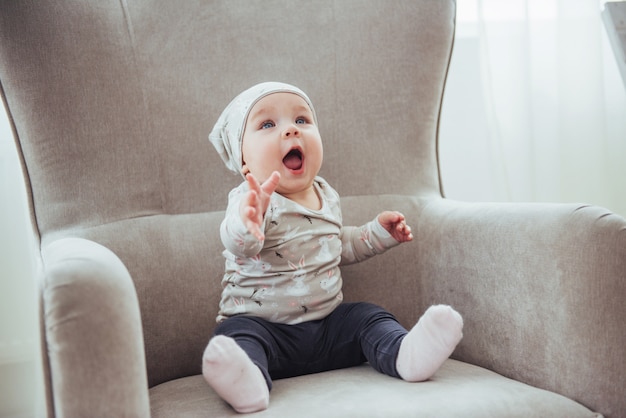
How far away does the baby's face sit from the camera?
1.10 meters

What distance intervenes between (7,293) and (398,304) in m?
0.90

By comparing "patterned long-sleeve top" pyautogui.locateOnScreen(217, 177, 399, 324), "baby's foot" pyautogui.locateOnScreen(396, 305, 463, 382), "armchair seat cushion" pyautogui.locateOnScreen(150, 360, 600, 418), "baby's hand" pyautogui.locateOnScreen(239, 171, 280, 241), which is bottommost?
"armchair seat cushion" pyautogui.locateOnScreen(150, 360, 600, 418)

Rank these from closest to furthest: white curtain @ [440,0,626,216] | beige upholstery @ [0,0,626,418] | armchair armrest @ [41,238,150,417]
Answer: armchair armrest @ [41,238,150,417] < beige upholstery @ [0,0,626,418] < white curtain @ [440,0,626,216]

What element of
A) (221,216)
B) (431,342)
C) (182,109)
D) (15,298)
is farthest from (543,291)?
(15,298)

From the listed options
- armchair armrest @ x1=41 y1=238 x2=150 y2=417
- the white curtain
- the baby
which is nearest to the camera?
armchair armrest @ x1=41 y1=238 x2=150 y2=417

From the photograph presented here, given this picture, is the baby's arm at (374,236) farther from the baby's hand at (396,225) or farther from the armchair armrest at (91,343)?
the armchair armrest at (91,343)

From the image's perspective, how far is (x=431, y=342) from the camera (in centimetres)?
94

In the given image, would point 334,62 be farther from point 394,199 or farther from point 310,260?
point 310,260

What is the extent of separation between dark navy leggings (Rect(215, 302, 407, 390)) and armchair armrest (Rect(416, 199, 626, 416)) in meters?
0.17

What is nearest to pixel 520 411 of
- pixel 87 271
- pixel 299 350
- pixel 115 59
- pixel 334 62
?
pixel 299 350

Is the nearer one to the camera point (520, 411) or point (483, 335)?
point (520, 411)

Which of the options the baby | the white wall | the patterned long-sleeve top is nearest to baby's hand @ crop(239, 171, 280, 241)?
the baby

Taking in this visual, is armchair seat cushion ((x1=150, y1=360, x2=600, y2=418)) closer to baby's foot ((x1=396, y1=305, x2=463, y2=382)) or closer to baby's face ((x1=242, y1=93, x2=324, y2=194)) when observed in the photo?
baby's foot ((x1=396, y1=305, x2=463, y2=382))

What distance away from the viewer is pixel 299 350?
1.09 metres
